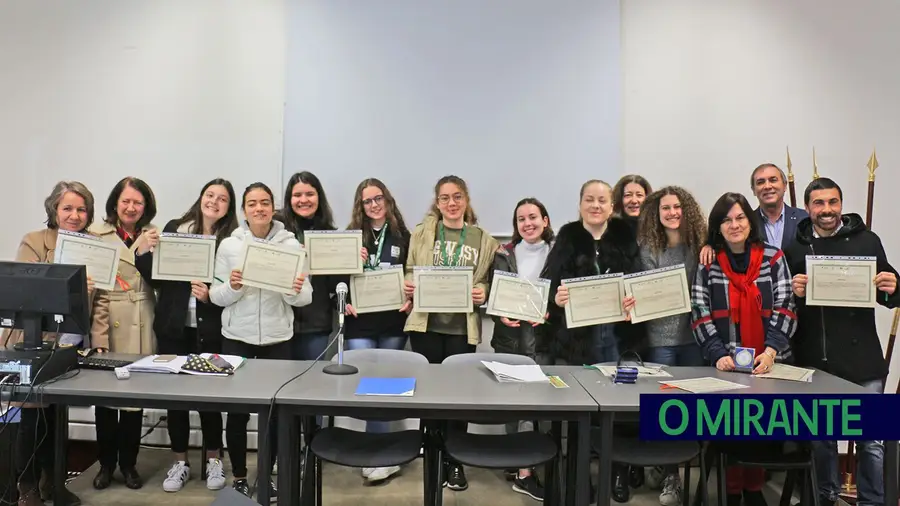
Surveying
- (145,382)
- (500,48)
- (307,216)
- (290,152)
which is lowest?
(145,382)

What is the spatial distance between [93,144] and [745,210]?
4.42 metres

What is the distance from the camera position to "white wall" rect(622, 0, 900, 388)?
4082 millimetres

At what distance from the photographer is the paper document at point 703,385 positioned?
2467 millimetres

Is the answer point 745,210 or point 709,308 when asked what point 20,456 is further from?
point 745,210

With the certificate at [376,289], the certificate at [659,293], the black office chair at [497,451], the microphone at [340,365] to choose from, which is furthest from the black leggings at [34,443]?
the certificate at [659,293]

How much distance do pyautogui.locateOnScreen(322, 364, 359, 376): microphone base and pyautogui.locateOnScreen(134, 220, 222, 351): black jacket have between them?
1.00 m

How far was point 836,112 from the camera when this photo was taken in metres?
4.10

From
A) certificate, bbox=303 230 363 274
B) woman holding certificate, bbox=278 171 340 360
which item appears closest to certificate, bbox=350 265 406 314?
certificate, bbox=303 230 363 274

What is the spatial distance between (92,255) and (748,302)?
3.49 meters

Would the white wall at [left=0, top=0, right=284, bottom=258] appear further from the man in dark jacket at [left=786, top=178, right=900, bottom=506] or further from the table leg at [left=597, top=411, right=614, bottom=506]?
the man in dark jacket at [left=786, top=178, right=900, bottom=506]

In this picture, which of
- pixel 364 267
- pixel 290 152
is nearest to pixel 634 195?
pixel 364 267

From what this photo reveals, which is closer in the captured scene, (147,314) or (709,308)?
(709,308)

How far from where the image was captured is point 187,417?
3479 millimetres

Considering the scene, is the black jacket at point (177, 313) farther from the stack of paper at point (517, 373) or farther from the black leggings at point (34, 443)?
the stack of paper at point (517, 373)
